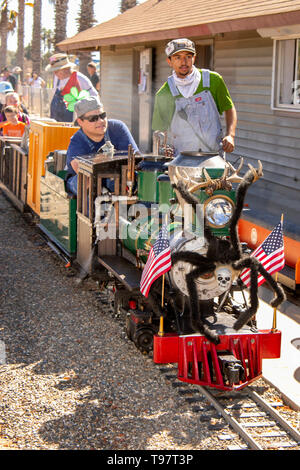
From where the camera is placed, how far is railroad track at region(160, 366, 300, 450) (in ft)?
13.8

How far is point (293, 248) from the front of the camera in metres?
7.39

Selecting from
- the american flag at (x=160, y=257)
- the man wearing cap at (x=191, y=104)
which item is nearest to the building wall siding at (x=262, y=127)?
the man wearing cap at (x=191, y=104)

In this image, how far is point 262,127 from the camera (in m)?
11.2

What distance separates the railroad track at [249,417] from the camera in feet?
13.8

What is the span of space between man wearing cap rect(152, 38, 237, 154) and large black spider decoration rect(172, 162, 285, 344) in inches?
48.9

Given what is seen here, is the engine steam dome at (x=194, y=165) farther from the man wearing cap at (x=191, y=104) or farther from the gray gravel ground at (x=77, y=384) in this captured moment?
the gray gravel ground at (x=77, y=384)

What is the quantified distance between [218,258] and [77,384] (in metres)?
1.41

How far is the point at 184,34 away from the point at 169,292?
24.4ft

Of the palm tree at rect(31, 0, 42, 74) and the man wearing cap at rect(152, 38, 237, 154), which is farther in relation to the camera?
the palm tree at rect(31, 0, 42, 74)

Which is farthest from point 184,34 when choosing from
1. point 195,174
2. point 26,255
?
point 195,174

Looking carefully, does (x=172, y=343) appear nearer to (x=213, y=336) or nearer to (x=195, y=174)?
(x=213, y=336)

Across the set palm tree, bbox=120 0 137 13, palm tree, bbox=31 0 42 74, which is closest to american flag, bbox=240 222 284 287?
palm tree, bbox=120 0 137 13

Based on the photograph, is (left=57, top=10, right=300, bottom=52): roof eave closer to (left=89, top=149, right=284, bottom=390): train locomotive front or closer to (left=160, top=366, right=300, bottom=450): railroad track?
(left=89, top=149, right=284, bottom=390): train locomotive front

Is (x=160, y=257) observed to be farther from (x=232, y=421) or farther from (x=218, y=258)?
(x=232, y=421)
